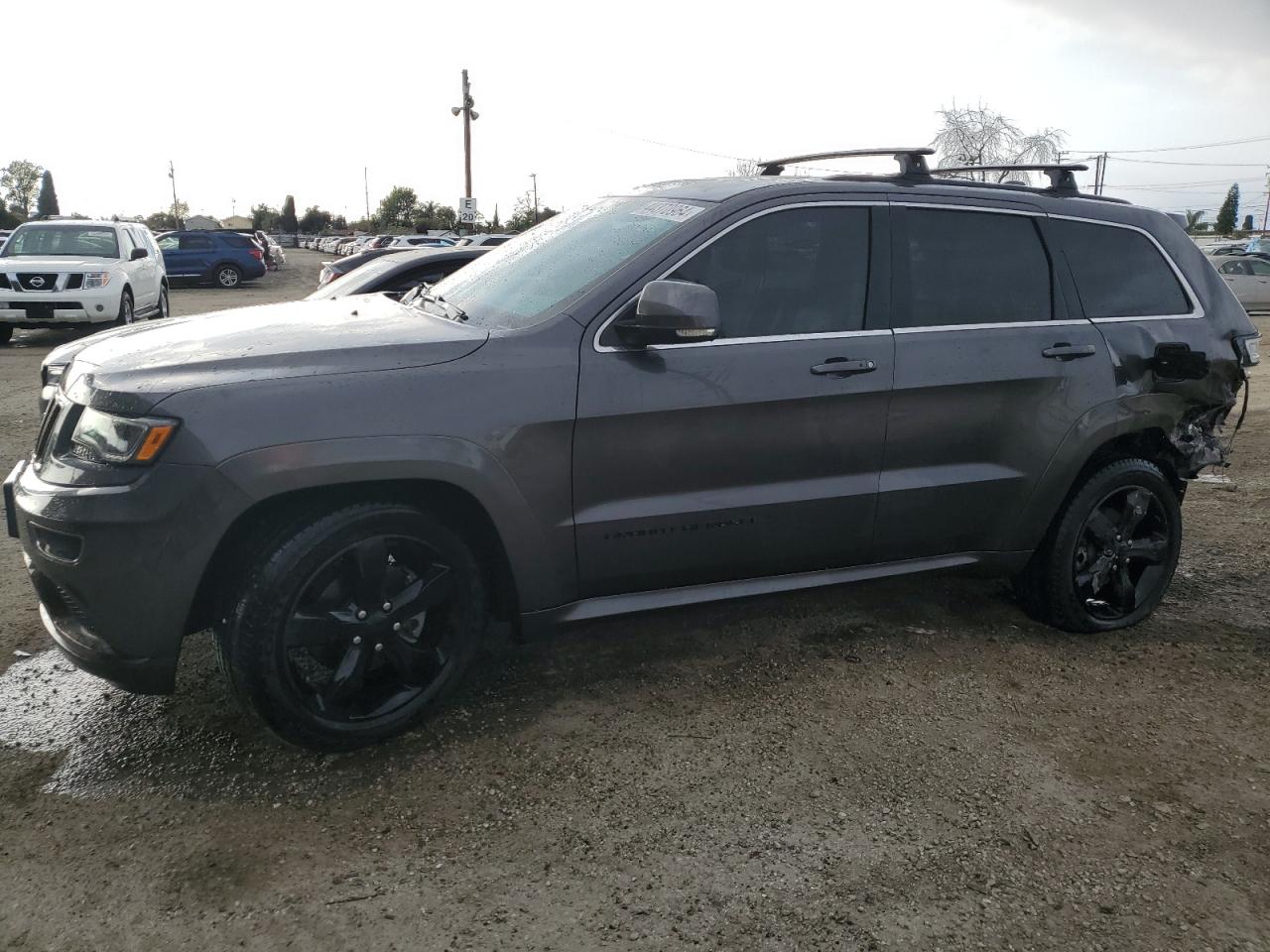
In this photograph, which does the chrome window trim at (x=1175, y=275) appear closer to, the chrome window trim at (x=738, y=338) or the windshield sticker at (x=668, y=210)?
the chrome window trim at (x=738, y=338)

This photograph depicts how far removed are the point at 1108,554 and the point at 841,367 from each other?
157cm

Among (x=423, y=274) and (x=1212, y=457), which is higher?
(x=423, y=274)

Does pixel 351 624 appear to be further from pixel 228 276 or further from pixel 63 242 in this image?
pixel 228 276

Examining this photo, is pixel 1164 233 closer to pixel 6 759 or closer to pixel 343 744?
pixel 343 744

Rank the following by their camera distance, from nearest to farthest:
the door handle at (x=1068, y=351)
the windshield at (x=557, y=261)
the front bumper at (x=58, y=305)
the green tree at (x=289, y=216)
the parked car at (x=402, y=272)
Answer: the windshield at (x=557, y=261) → the door handle at (x=1068, y=351) → the parked car at (x=402, y=272) → the front bumper at (x=58, y=305) → the green tree at (x=289, y=216)

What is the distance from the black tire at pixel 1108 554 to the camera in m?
4.03

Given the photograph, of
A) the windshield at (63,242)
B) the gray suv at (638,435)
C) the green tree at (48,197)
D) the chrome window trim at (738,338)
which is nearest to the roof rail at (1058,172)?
the gray suv at (638,435)

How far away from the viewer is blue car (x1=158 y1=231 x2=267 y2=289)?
89.4 ft

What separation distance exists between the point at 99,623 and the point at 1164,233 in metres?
4.22

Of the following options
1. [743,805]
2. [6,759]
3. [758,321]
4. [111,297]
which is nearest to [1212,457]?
[758,321]

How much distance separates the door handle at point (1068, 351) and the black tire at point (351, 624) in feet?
7.57

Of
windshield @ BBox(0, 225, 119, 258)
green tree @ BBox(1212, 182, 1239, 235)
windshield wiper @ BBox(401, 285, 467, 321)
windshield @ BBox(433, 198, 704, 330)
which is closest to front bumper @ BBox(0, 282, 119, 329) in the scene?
windshield @ BBox(0, 225, 119, 258)

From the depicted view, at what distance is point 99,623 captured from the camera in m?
2.76

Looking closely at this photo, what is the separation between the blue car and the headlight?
2692 cm
